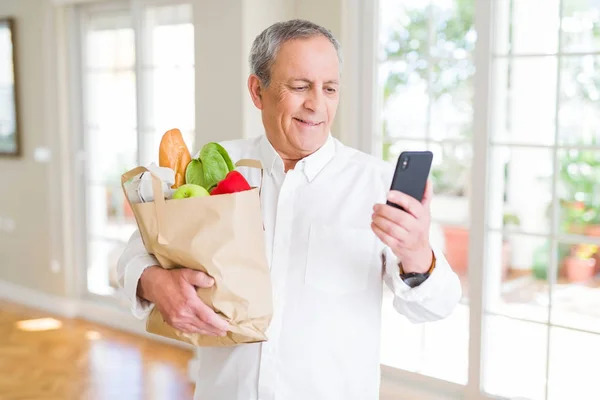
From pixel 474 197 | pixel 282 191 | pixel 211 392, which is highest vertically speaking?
pixel 282 191

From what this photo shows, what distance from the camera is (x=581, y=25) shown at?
359 cm

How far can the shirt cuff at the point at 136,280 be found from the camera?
151 cm

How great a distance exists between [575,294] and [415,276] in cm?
254

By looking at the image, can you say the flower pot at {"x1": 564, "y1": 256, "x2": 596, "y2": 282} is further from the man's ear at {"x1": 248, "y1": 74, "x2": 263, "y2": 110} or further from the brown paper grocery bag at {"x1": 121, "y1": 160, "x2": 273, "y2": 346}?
→ the brown paper grocery bag at {"x1": 121, "y1": 160, "x2": 273, "y2": 346}

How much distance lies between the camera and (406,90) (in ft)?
13.3

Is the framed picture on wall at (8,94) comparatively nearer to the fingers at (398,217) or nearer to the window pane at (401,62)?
the window pane at (401,62)

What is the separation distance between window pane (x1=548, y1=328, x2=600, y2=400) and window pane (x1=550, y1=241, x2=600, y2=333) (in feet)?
0.22

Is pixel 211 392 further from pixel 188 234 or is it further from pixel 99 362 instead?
pixel 99 362

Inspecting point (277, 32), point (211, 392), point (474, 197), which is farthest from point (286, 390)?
point (474, 197)

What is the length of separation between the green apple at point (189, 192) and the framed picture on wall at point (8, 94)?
5.08 meters

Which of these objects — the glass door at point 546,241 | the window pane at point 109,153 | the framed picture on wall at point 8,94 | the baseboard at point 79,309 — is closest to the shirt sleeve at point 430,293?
the glass door at point 546,241

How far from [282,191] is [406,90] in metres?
2.54

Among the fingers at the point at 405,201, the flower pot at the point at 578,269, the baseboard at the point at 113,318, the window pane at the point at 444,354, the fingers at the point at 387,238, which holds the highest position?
the fingers at the point at 405,201

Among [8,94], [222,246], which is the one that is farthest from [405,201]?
[8,94]
